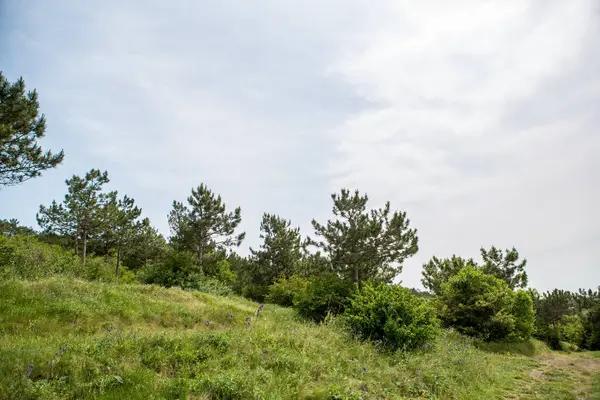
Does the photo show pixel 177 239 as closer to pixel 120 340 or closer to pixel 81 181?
pixel 81 181

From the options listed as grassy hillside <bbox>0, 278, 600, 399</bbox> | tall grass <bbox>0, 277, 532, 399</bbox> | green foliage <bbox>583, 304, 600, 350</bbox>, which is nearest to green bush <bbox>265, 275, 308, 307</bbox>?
grassy hillside <bbox>0, 278, 600, 399</bbox>

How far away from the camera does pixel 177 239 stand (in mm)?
32594

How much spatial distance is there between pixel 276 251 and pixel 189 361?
31.7 m

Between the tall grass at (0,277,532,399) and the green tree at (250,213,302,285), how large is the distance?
26.4 meters

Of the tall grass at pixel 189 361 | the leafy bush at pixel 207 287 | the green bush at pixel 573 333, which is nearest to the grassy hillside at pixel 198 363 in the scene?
the tall grass at pixel 189 361

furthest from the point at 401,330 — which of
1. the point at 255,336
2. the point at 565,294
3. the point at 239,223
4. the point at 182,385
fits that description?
the point at 565,294

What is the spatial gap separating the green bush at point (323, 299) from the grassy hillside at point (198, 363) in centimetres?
573

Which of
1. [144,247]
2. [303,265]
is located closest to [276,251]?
[303,265]

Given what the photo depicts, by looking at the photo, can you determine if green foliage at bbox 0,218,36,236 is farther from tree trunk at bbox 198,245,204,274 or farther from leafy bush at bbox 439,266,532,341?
leafy bush at bbox 439,266,532,341

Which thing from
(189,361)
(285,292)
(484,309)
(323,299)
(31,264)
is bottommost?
(285,292)

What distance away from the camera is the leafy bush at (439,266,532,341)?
1902 centimetres

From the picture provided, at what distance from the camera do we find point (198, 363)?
20.1 ft

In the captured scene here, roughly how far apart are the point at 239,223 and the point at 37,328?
2469cm

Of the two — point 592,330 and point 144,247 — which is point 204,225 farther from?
point 592,330
